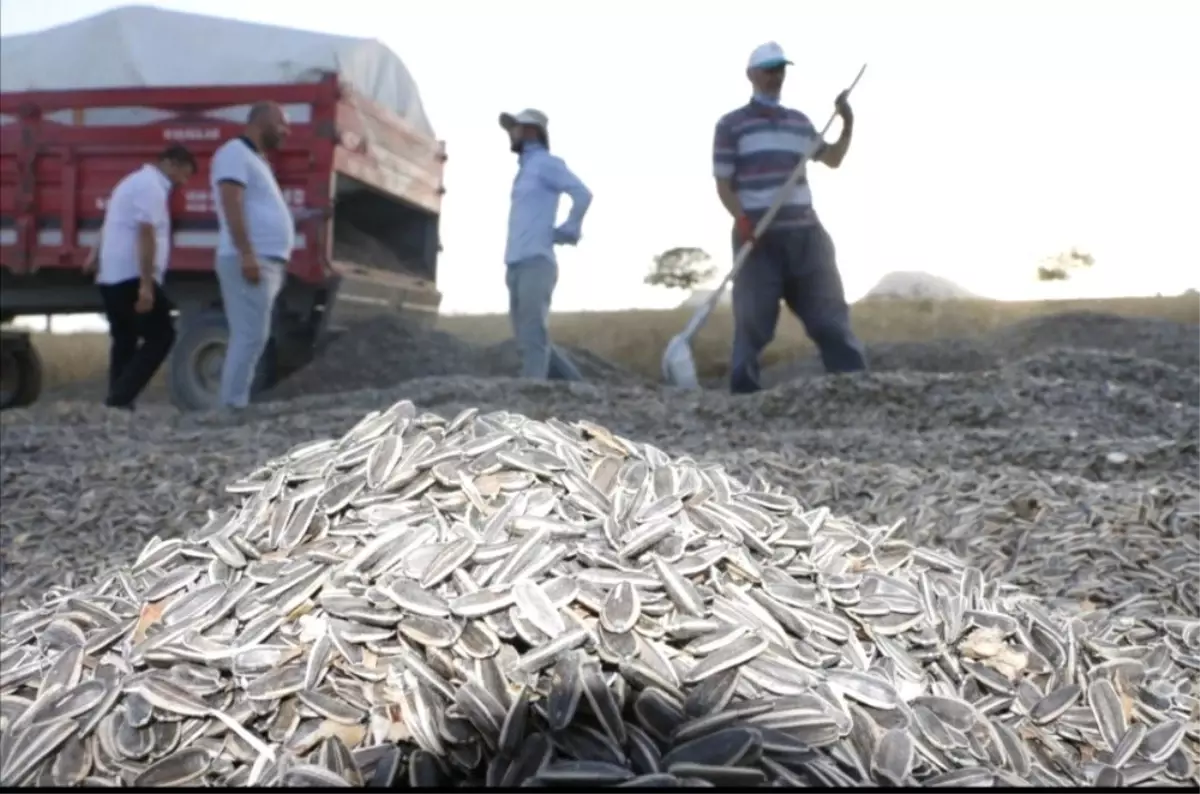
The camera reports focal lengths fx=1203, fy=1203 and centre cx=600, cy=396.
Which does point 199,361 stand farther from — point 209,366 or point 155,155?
point 155,155

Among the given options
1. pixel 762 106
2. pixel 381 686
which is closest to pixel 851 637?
pixel 381 686

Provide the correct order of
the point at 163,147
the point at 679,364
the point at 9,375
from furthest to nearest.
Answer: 1. the point at 9,375
2. the point at 163,147
3. the point at 679,364

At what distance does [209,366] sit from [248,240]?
2773mm

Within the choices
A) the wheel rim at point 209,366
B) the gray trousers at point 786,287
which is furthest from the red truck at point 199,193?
the gray trousers at point 786,287

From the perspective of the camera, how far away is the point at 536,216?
696cm

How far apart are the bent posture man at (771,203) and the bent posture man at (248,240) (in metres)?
2.48

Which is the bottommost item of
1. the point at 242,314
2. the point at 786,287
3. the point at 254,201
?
the point at 242,314

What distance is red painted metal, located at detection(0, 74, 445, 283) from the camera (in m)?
8.55

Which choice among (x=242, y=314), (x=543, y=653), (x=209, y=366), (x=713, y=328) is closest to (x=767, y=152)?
(x=242, y=314)

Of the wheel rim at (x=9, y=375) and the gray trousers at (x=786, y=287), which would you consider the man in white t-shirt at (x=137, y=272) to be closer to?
the wheel rim at (x=9, y=375)

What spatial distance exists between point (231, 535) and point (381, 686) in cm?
60

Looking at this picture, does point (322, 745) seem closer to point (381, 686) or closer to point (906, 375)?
point (381, 686)

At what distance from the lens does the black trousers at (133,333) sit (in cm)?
730

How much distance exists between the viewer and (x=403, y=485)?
2.29 metres
